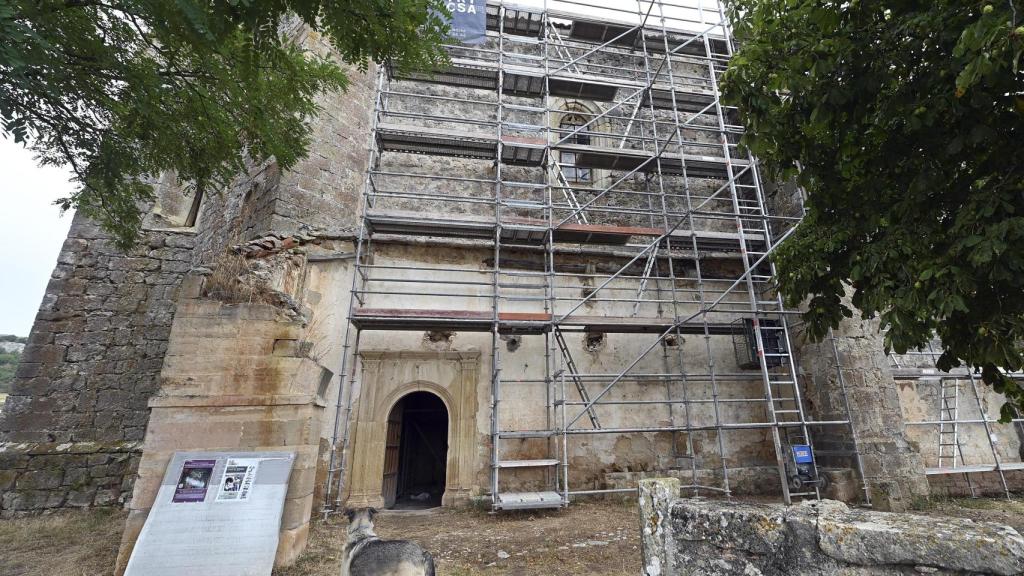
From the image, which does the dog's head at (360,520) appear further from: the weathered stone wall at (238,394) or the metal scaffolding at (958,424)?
the metal scaffolding at (958,424)

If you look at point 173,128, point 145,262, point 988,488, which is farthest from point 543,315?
point 988,488

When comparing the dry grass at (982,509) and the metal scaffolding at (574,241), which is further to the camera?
the metal scaffolding at (574,241)

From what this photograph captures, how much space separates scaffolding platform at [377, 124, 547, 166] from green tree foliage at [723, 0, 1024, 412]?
4.58m

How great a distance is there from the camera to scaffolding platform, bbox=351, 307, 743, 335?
6.84 metres

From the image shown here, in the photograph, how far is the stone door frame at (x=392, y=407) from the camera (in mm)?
6840

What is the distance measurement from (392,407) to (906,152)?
7008 millimetres

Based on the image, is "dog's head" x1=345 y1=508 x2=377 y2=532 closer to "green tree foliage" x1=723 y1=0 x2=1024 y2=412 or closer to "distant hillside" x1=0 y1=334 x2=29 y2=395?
"green tree foliage" x1=723 y1=0 x2=1024 y2=412

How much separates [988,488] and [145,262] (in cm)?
1555

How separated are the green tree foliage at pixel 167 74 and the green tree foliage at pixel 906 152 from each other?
3.07 meters

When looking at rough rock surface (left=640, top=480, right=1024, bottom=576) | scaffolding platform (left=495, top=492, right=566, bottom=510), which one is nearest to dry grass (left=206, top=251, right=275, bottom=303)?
scaffolding platform (left=495, top=492, right=566, bottom=510)

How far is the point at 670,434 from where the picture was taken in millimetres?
7945

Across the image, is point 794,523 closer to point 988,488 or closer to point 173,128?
point 173,128

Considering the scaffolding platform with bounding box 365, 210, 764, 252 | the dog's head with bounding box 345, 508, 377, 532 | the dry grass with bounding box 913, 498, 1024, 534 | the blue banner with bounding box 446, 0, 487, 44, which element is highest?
the blue banner with bounding box 446, 0, 487, 44

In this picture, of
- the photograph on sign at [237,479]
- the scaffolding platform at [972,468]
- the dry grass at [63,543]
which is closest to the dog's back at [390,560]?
the photograph on sign at [237,479]
